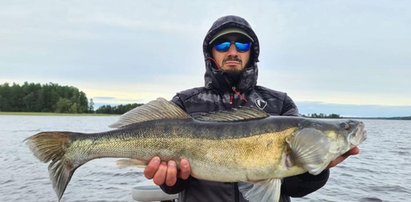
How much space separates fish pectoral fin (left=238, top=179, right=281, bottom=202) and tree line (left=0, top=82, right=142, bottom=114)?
103 m

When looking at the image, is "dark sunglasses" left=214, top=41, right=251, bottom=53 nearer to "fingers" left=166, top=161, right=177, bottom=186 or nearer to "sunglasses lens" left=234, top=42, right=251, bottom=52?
"sunglasses lens" left=234, top=42, right=251, bottom=52

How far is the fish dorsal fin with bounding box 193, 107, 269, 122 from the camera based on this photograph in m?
3.90

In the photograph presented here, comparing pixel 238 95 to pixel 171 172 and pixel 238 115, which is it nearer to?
pixel 238 115

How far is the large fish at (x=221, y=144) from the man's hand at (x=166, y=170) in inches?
2.2

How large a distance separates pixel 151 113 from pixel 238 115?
0.81 meters

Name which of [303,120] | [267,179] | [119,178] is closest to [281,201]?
[267,179]

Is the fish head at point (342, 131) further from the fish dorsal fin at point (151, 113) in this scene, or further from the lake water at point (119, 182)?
the lake water at point (119, 182)

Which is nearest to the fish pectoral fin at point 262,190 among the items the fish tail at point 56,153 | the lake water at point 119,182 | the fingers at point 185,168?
the fingers at point 185,168

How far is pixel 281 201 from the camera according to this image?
419 centimetres

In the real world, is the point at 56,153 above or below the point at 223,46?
below

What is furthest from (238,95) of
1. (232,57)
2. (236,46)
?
(236,46)

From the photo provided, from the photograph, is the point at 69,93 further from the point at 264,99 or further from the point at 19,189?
the point at 264,99

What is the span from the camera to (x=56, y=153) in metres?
4.07

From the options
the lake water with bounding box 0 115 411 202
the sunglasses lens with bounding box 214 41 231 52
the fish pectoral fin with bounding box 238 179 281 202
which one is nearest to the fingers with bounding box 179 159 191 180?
the fish pectoral fin with bounding box 238 179 281 202
